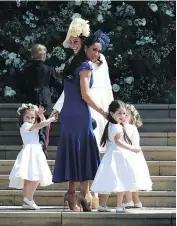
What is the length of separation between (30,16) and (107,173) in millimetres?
6644

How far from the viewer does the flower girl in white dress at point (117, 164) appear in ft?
31.2

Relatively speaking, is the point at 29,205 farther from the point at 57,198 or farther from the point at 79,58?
the point at 79,58

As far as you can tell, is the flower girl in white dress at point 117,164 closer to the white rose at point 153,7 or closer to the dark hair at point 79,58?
the dark hair at point 79,58

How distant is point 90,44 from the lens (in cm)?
980

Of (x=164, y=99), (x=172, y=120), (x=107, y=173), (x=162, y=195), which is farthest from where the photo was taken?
(x=164, y=99)

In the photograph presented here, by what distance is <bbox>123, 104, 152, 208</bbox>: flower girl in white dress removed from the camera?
9.69 m

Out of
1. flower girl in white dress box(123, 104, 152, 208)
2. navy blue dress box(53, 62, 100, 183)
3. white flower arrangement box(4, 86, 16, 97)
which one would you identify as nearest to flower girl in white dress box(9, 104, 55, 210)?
navy blue dress box(53, 62, 100, 183)

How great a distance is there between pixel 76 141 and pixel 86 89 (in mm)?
528

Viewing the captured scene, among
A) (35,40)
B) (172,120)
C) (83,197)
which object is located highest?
(35,40)

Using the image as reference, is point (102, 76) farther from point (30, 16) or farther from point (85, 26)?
point (30, 16)

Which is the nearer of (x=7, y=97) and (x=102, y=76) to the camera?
(x=102, y=76)

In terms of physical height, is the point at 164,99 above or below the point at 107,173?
above

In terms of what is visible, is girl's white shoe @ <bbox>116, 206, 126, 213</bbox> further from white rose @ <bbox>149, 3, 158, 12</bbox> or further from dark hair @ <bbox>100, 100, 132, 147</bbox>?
white rose @ <bbox>149, 3, 158, 12</bbox>

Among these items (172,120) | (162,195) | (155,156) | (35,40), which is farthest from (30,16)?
(162,195)
